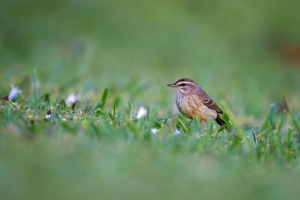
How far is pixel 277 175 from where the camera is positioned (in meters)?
5.41

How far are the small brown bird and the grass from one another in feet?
0.47

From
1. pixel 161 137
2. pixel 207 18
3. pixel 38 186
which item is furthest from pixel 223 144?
pixel 207 18

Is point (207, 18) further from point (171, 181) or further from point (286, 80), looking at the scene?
→ point (171, 181)

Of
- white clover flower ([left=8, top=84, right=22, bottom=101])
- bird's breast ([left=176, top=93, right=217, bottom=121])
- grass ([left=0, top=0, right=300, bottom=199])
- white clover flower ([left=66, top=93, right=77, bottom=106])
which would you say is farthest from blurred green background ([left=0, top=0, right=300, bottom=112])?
white clover flower ([left=8, top=84, right=22, bottom=101])

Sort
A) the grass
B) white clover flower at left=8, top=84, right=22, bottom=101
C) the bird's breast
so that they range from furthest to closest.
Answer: the bird's breast → white clover flower at left=8, top=84, right=22, bottom=101 → the grass

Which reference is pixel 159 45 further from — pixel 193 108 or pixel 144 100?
pixel 193 108

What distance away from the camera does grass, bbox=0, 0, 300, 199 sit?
4.76m

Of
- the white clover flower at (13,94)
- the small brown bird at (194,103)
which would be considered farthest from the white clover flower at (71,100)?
the small brown bird at (194,103)

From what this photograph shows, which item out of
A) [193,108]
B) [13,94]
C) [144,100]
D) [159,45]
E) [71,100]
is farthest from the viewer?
[159,45]

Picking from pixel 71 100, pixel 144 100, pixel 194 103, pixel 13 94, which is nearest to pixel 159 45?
pixel 144 100

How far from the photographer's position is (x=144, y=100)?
31.3 ft

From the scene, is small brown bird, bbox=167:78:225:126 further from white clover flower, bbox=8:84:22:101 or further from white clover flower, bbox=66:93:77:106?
white clover flower, bbox=8:84:22:101

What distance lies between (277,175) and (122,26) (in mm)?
8168

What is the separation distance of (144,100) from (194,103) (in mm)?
1701
